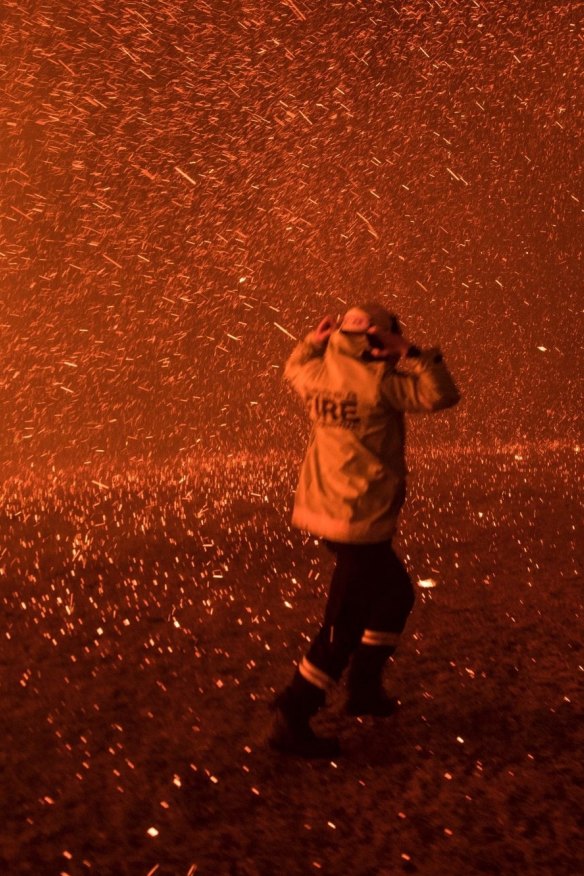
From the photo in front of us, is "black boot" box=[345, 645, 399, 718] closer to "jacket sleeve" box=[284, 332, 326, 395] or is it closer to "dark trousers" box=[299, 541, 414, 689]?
"dark trousers" box=[299, 541, 414, 689]

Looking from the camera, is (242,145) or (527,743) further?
(242,145)

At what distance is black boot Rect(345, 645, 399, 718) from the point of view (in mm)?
3902

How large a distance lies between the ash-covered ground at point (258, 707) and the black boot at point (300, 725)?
→ 0.20 feet

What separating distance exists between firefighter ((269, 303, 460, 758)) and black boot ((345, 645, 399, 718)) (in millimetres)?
85

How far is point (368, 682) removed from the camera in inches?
154

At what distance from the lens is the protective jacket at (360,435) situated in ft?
11.9

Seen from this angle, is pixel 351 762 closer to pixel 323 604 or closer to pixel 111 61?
pixel 323 604

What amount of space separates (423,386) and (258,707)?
139cm

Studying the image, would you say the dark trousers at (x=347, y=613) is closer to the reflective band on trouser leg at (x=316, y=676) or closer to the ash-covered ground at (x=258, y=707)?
the reflective band on trouser leg at (x=316, y=676)

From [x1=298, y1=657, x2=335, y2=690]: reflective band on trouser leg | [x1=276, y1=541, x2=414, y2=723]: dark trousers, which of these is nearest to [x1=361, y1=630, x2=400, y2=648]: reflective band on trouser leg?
[x1=276, y1=541, x2=414, y2=723]: dark trousers

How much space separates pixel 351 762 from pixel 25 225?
45.5 feet

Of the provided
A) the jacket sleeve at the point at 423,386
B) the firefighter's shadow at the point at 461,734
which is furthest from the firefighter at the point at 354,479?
the firefighter's shadow at the point at 461,734

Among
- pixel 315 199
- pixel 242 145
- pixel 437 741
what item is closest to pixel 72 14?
pixel 242 145

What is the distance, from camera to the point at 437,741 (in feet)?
12.3
